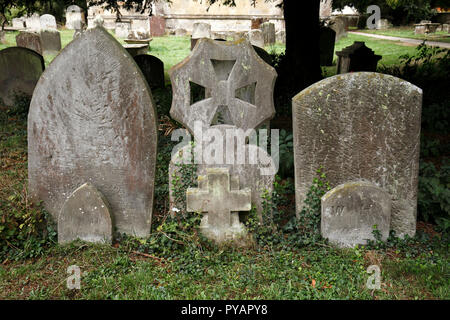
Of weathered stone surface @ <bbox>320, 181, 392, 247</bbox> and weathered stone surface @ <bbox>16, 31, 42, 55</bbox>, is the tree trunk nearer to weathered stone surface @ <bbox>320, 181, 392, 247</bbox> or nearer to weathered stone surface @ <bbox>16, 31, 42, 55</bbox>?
weathered stone surface @ <bbox>320, 181, 392, 247</bbox>

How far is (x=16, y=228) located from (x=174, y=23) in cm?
2057

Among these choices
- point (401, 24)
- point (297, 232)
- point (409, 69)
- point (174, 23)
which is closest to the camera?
point (297, 232)

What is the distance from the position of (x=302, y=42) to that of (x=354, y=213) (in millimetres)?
5981

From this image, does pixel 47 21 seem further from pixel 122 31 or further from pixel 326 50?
pixel 326 50

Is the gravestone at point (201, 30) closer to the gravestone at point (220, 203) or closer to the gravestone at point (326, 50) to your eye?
the gravestone at point (326, 50)

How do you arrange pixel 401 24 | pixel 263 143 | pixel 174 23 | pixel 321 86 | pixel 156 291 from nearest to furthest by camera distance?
pixel 156 291 → pixel 321 86 → pixel 263 143 → pixel 174 23 → pixel 401 24

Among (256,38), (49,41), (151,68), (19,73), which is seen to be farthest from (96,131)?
(256,38)

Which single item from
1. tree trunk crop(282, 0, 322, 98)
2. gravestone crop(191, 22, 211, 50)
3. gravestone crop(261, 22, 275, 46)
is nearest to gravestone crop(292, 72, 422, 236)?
tree trunk crop(282, 0, 322, 98)

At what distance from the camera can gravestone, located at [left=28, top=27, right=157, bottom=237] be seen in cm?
372

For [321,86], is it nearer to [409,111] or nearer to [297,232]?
[409,111]

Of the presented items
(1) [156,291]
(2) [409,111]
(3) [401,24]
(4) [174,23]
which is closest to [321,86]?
(2) [409,111]

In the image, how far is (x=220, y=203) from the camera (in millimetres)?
3955

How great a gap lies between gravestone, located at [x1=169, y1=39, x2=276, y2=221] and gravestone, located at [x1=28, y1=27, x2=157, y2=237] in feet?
1.11

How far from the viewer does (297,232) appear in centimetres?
409
